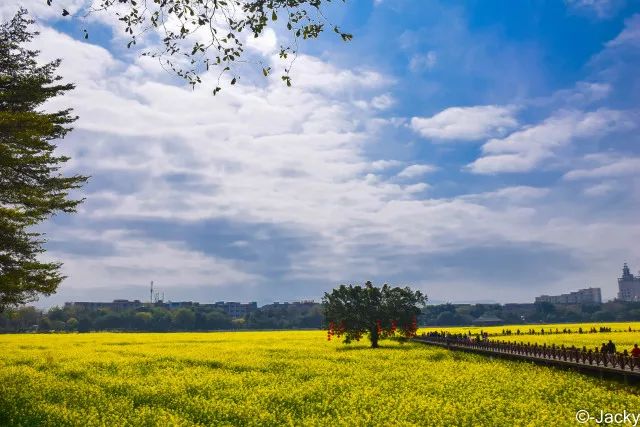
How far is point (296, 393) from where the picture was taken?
30.2m

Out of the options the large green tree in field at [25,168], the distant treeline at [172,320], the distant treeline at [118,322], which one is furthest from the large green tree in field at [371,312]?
the distant treeline at [118,322]

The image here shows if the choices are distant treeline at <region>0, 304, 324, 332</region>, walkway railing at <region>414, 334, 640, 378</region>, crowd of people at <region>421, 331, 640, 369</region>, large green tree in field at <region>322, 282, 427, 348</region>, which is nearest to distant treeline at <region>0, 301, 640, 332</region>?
distant treeline at <region>0, 304, 324, 332</region>

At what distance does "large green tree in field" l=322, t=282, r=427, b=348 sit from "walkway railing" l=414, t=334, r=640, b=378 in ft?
15.8

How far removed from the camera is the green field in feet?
78.8

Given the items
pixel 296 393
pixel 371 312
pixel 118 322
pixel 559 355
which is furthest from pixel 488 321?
pixel 296 393

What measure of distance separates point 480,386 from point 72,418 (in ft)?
64.8

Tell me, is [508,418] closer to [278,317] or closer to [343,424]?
[343,424]

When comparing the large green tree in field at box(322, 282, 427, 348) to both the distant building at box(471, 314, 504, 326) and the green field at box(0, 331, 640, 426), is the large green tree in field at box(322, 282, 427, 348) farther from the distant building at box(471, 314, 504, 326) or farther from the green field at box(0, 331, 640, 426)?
the distant building at box(471, 314, 504, 326)

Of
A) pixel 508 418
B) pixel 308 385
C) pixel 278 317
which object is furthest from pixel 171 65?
pixel 278 317

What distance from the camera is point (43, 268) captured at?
31.3 meters

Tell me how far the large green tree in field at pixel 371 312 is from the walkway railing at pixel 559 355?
4812mm

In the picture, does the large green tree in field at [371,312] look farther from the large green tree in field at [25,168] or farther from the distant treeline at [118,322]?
the distant treeline at [118,322]

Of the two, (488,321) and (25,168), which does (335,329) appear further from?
(488,321)

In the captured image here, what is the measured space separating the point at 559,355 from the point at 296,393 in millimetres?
19664
